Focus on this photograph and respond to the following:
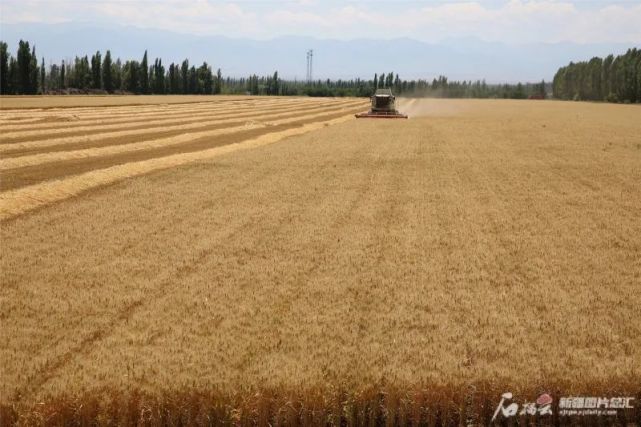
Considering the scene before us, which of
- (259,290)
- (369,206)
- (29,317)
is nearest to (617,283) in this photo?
(259,290)

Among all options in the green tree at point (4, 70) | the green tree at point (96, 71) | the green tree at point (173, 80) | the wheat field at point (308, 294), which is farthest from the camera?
the green tree at point (173, 80)

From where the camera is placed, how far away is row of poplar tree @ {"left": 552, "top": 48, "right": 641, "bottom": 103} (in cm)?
13262

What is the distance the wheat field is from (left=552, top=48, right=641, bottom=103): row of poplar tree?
128956 mm

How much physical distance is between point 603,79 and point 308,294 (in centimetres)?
16547

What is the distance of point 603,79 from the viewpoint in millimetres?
154500

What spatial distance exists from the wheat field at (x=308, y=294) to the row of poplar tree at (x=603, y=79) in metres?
129

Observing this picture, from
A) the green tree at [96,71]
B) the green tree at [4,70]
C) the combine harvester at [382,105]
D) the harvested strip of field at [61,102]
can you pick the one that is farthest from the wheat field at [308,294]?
the green tree at [96,71]

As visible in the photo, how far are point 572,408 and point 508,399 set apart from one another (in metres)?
0.61

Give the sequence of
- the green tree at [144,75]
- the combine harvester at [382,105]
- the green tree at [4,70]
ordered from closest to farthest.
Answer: the combine harvester at [382,105] < the green tree at [4,70] < the green tree at [144,75]

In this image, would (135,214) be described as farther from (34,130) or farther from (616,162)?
(34,130)

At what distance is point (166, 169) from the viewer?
20969mm

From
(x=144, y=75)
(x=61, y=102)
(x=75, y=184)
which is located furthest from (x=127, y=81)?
(x=75, y=184)

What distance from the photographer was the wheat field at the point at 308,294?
622 centimetres

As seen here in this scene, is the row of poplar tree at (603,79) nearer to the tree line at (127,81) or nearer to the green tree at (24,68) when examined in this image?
the tree line at (127,81)
